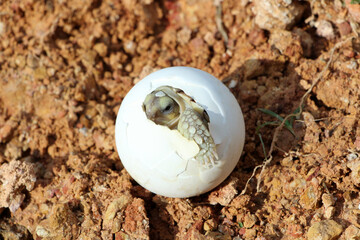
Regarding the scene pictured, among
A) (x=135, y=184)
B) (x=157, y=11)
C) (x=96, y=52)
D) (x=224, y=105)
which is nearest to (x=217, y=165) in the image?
(x=224, y=105)

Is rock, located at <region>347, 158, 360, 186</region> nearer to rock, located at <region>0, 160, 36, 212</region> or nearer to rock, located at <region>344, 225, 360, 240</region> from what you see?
rock, located at <region>344, 225, 360, 240</region>

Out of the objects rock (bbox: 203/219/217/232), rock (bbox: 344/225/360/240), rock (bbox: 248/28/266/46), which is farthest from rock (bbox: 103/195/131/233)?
rock (bbox: 248/28/266/46)

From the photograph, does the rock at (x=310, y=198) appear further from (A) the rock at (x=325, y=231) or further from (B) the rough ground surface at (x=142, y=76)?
(A) the rock at (x=325, y=231)

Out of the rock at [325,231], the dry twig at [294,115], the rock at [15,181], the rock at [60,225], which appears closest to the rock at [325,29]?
the dry twig at [294,115]

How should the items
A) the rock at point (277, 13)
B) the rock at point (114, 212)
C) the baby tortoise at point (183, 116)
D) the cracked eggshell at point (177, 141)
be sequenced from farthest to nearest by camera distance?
Result: the rock at point (277, 13)
the rock at point (114, 212)
the cracked eggshell at point (177, 141)
the baby tortoise at point (183, 116)

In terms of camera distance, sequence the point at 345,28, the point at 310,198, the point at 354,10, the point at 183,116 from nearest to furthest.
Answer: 1. the point at 183,116
2. the point at 310,198
3. the point at 354,10
4. the point at 345,28

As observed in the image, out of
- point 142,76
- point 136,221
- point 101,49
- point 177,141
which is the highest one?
point 177,141

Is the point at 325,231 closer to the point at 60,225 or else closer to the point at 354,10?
the point at 60,225

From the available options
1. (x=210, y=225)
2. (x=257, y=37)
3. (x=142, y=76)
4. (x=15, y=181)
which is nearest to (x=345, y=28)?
(x=257, y=37)
